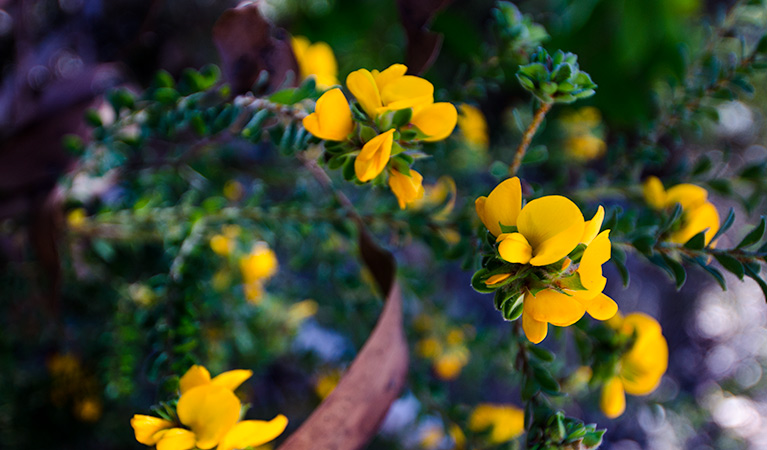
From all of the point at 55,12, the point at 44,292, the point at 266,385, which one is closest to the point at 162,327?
the point at 44,292

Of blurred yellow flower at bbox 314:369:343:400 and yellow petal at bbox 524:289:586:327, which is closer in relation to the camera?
yellow petal at bbox 524:289:586:327

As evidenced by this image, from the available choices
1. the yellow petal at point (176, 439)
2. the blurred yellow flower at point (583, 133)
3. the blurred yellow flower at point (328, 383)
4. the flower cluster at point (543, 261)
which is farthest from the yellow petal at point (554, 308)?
the blurred yellow flower at point (583, 133)

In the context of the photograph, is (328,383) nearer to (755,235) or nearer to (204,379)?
(204,379)

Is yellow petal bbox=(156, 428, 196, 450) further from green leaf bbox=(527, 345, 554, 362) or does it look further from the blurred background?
green leaf bbox=(527, 345, 554, 362)

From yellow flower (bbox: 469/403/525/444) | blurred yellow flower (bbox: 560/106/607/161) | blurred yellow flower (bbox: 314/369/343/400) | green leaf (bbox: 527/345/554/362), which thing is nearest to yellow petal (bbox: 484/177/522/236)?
green leaf (bbox: 527/345/554/362)

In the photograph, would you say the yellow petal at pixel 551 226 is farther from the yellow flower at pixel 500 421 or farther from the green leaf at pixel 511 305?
the yellow flower at pixel 500 421

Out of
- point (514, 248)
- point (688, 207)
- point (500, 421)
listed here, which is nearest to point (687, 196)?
point (688, 207)
